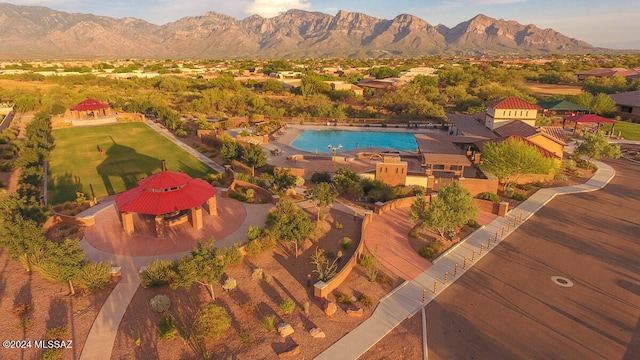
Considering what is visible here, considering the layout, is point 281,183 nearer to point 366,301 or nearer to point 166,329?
point 366,301

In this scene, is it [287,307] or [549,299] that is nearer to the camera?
[287,307]

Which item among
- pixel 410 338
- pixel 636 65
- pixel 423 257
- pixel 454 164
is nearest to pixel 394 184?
pixel 454 164

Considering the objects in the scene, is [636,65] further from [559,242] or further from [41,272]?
[41,272]

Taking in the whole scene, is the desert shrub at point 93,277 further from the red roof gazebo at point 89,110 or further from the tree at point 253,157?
the red roof gazebo at point 89,110

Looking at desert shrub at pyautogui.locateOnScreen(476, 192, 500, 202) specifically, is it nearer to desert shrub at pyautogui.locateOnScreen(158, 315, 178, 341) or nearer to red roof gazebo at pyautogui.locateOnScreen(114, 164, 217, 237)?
red roof gazebo at pyautogui.locateOnScreen(114, 164, 217, 237)

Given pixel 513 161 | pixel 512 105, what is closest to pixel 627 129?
pixel 512 105
